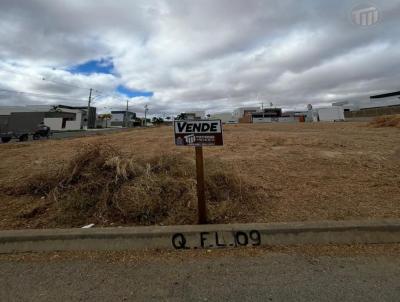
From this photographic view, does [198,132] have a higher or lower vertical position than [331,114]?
lower

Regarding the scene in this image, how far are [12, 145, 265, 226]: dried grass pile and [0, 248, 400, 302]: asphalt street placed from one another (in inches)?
44.9

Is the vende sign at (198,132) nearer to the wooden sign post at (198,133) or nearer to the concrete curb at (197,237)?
the wooden sign post at (198,133)

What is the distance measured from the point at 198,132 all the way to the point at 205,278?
197 cm

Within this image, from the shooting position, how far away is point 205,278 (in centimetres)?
318

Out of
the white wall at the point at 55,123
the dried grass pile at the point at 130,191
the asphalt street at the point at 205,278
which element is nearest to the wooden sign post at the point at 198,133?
the dried grass pile at the point at 130,191

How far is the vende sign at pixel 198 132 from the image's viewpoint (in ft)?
14.1

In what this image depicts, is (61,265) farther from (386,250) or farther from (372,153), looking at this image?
(372,153)

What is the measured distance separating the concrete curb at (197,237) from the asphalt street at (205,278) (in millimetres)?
237

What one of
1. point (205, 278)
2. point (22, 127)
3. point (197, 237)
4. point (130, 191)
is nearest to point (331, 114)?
point (22, 127)

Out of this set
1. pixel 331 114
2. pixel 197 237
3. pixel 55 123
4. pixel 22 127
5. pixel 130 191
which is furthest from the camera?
pixel 331 114

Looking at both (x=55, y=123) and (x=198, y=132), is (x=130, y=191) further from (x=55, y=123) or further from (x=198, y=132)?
(x=55, y=123)

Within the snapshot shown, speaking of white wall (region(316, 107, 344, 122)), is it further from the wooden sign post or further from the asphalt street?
the asphalt street

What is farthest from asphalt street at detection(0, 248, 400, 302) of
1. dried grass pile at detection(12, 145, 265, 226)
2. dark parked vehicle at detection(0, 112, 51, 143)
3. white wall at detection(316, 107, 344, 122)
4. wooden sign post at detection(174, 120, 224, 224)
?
white wall at detection(316, 107, 344, 122)

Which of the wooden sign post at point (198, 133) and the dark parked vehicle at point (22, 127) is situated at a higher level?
the dark parked vehicle at point (22, 127)
